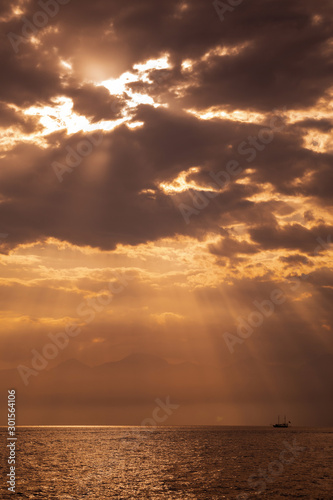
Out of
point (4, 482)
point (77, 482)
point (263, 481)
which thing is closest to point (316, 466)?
point (263, 481)

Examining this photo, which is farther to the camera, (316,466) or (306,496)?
(316,466)

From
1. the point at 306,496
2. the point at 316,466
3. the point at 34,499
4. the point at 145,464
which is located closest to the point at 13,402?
the point at 34,499

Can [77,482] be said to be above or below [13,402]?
below

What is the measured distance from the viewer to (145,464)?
337ft

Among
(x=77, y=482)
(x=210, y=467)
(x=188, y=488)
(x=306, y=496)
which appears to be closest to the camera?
(x=306, y=496)

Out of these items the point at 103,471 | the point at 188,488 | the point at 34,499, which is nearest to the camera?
the point at 34,499

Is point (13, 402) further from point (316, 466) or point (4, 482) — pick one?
point (316, 466)

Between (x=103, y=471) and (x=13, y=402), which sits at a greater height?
(x=13, y=402)

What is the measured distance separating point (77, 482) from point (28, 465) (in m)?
32.5

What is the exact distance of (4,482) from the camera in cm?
7275

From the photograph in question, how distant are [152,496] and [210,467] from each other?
133 ft

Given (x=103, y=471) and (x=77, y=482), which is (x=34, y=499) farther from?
(x=103, y=471)

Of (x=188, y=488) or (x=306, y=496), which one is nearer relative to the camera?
(x=306, y=496)

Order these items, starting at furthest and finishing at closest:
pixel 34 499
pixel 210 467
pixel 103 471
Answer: pixel 210 467 → pixel 103 471 → pixel 34 499
